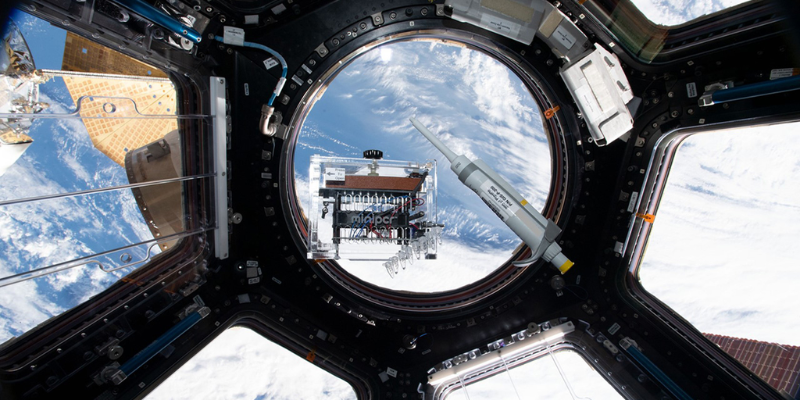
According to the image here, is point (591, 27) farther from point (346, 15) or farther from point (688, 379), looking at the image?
point (688, 379)

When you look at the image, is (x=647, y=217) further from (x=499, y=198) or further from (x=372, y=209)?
(x=372, y=209)

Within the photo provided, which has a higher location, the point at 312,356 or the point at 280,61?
the point at 280,61

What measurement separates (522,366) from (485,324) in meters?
0.76

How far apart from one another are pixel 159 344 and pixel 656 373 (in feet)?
17.2

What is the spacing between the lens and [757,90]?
3717 millimetres

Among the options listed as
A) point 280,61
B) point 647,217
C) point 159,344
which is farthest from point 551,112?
point 159,344

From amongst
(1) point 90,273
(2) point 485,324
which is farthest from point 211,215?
(2) point 485,324

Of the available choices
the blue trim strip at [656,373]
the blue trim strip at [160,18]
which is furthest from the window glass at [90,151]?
the blue trim strip at [656,373]

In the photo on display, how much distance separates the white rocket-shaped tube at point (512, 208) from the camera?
388 cm

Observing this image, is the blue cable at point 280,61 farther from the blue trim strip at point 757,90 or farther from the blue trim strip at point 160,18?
the blue trim strip at point 757,90

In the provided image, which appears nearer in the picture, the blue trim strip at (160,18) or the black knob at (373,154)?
the blue trim strip at (160,18)

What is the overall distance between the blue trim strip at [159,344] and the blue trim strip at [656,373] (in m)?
4.88

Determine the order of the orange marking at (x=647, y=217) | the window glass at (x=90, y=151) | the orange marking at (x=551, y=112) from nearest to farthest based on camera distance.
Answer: the window glass at (x=90, y=151), the orange marking at (x=647, y=217), the orange marking at (x=551, y=112)

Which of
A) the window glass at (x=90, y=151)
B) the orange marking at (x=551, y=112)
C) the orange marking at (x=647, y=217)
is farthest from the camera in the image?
the orange marking at (x=551, y=112)
